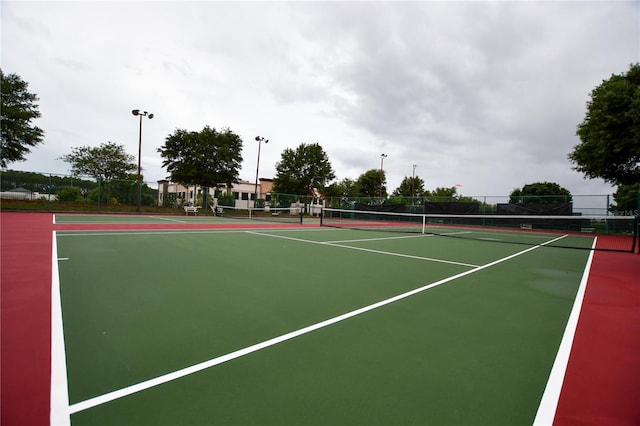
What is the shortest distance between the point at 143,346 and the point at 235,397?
1.08m

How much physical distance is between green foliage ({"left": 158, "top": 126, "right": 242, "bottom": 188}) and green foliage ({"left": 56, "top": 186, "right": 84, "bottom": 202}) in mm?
10276

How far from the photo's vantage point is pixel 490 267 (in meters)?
6.34

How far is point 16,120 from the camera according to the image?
2520cm

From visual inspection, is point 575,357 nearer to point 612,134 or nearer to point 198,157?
point 612,134

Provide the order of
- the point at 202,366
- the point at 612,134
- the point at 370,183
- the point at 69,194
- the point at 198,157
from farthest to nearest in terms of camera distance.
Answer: the point at 370,183
the point at 198,157
the point at 69,194
the point at 612,134
the point at 202,366

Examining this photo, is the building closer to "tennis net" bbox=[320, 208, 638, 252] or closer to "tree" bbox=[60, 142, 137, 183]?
"tree" bbox=[60, 142, 137, 183]

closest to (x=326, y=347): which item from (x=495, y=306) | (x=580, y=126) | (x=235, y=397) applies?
(x=235, y=397)

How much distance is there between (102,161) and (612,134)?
50965mm

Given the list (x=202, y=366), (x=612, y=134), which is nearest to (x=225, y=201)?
(x=612, y=134)

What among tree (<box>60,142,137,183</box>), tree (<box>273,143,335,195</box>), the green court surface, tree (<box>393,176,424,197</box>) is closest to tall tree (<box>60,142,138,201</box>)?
tree (<box>60,142,137,183</box>)

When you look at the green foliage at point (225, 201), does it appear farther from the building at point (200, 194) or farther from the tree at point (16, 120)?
the tree at point (16, 120)

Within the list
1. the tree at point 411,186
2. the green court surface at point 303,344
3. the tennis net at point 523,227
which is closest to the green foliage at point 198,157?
the tennis net at point 523,227

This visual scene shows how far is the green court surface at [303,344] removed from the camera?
5.71 feet

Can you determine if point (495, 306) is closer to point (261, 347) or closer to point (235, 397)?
point (261, 347)
